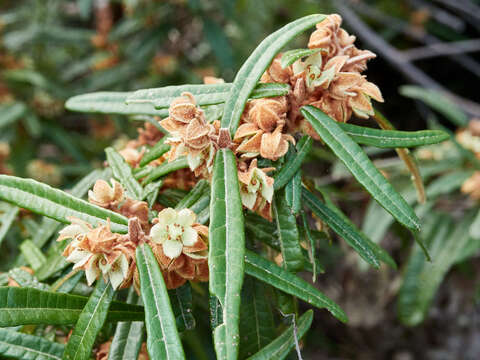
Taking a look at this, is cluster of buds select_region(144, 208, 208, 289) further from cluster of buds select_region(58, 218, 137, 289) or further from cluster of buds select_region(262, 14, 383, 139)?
cluster of buds select_region(262, 14, 383, 139)

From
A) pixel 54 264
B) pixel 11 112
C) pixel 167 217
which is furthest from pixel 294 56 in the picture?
pixel 11 112

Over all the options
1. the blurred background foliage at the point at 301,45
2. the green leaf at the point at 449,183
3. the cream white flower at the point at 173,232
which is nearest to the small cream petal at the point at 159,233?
the cream white flower at the point at 173,232

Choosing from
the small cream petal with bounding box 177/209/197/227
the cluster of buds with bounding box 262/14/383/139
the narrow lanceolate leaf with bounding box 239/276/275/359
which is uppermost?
the cluster of buds with bounding box 262/14/383/139

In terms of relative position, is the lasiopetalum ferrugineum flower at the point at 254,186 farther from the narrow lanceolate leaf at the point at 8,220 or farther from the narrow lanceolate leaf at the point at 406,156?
the narrow lanceolate leaf at the point at 8,220

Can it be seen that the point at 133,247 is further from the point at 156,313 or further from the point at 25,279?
the point at 25,279

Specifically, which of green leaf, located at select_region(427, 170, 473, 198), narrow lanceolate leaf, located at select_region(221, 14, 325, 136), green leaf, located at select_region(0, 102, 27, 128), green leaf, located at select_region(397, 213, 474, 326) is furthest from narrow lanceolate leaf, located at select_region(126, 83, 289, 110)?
green leaf, located at select_region(0, 102, 27, 128)
